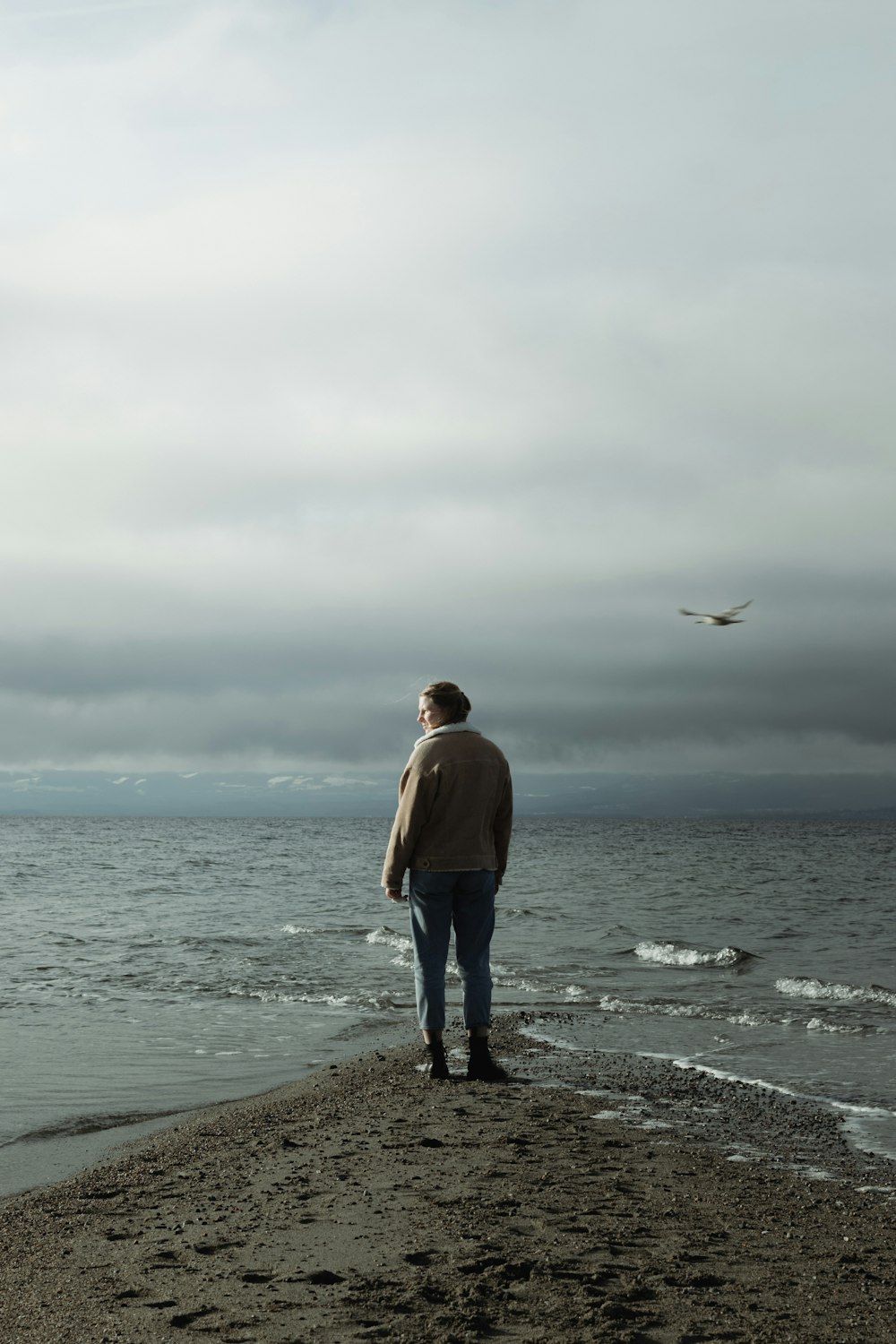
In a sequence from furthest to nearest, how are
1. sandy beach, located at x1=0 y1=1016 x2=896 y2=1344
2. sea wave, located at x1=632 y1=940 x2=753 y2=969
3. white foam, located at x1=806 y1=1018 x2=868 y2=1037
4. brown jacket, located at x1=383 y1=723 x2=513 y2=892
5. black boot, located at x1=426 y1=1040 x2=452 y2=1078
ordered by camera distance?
sea wave, located at x1=632 y1=940 x2=753 y2=969, white foam, located at x1=806 y1=1018 x2=868 y2=1037, black boot, located at x1=426 y1=1040 x2=452 y2=1078, brown jacket, located at x1=383 y1=723 x2=513 y2=892, sandy beach, located at x1=0 y1=1016 x2=896 y2=1344

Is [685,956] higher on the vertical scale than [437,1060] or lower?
lower

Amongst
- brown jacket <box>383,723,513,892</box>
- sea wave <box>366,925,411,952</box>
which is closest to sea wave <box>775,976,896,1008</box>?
sea wave <box>366,925,411,952</box>

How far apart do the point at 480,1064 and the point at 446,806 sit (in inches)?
66.7

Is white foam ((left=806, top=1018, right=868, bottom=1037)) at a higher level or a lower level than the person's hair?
lower

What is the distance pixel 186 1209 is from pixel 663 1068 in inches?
171

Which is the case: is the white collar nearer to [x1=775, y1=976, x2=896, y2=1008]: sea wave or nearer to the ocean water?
the ocean water

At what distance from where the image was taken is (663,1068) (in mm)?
8000

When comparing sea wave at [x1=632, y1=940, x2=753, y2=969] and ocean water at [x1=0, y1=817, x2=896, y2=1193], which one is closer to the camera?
ocean water at [x1=0, y1=817, x2=896, y2=1193]

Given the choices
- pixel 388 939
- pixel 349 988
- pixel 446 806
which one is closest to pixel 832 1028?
pixel 349 988

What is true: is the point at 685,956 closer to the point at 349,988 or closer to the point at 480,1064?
the point at 349,988

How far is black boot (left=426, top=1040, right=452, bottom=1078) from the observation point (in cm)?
708

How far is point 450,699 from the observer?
7035 mm

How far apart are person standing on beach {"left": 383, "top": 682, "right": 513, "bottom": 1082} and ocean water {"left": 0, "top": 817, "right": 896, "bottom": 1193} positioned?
5.29 feet

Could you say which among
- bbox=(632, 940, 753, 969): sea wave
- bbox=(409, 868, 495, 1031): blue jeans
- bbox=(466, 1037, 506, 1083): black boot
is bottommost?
bbox=(632, 940, 753, 969): sea wave
